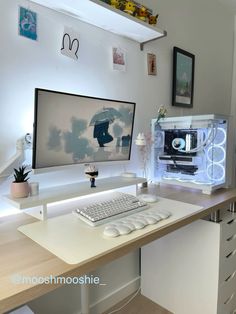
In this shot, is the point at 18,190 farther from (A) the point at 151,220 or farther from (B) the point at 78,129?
(A) the point at 151,220

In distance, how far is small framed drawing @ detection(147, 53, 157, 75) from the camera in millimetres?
1801

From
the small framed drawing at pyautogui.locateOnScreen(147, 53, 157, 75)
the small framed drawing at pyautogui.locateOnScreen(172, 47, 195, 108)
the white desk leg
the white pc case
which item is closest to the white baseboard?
the white desk leg

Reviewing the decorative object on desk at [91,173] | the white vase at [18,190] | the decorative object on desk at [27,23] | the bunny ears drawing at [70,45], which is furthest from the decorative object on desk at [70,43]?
the white vase at [18,190]

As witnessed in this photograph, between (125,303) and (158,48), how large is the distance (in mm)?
1890

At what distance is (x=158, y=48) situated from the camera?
187cm

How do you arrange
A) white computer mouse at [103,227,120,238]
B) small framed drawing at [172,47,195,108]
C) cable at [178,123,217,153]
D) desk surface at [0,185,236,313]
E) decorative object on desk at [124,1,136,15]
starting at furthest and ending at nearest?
small framed drawing at [172,47,195,108] < cable at [178,123,217,153] < decorative object on desk at [124,1,136,15] < white computer mouse at [103,227,120,238] < desk surface at [0,185,236,313]

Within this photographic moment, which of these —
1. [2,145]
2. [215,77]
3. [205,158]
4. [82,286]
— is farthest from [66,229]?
[215,77]

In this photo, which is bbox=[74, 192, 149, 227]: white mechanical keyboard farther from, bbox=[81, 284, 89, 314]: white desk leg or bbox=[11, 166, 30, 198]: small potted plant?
bbox=[81, 284, 89, 314]: white desk leg

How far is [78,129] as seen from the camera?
1229mm

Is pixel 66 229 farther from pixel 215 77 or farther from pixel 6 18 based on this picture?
pixel 215 77

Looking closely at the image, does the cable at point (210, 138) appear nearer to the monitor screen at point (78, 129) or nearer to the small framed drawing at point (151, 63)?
the monitor screen at point (78, 129)

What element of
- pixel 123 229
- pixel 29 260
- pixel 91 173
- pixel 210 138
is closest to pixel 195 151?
pixel 210 138

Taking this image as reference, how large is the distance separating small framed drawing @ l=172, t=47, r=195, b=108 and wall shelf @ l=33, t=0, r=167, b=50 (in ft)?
1.60

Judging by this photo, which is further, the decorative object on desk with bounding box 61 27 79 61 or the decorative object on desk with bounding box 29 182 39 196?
the decorative object on desk with bounding box 61 27 79 61
